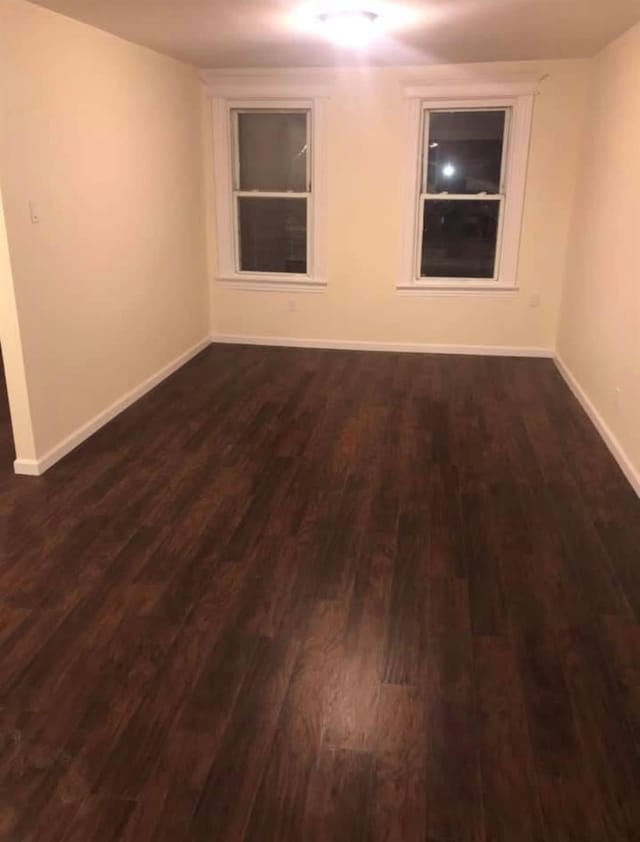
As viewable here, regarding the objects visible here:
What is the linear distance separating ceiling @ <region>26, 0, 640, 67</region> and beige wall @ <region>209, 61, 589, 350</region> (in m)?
0.33

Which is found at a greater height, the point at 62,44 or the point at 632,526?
the point at 62,44

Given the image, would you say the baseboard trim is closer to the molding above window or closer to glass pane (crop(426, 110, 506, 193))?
glass pane (crop(426, 110, 506, 193))

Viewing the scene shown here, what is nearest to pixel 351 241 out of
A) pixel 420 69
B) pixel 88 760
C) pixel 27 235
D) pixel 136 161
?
pixel 420 69

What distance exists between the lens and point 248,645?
234 cm

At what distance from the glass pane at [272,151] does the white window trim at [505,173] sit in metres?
0.93

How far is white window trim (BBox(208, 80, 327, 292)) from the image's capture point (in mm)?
5496

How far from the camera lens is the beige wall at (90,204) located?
3.28 metres

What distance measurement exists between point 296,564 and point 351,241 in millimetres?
3699

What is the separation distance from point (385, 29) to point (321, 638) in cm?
334

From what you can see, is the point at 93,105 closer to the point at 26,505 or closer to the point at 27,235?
the point at 27,235

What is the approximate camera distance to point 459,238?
586cm

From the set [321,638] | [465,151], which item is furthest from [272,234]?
[321,638]

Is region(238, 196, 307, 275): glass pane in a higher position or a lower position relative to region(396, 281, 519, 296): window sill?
higher

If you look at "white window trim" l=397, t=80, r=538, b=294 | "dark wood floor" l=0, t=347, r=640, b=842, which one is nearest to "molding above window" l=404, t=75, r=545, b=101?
"white window trim" l=397, t=80, r=538, b=294
